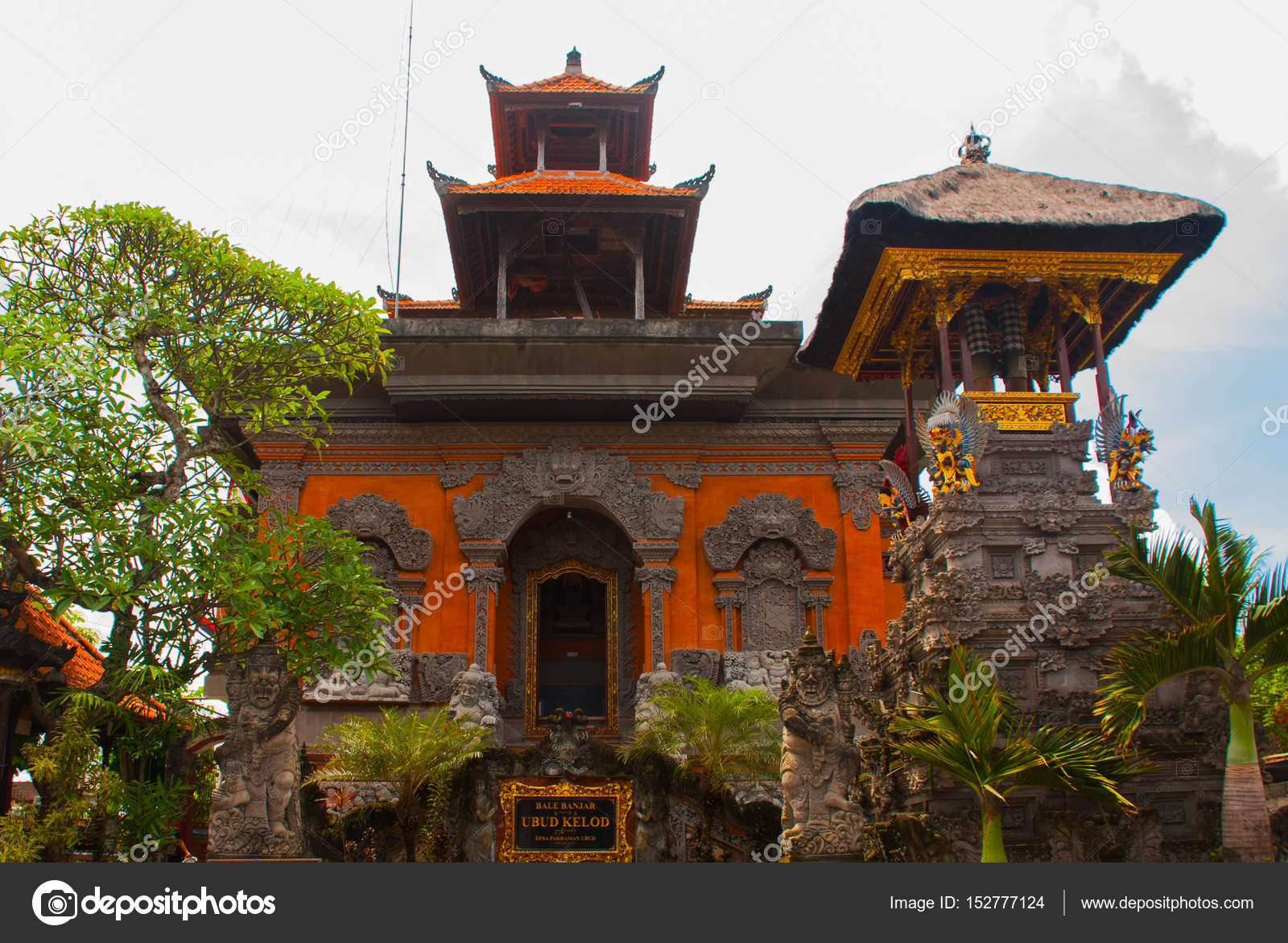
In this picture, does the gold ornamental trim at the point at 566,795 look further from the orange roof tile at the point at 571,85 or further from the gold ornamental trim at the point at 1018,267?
the orange roof tile at the point at 571,85

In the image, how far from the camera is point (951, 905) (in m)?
6.37

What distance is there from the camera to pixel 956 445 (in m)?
12.1

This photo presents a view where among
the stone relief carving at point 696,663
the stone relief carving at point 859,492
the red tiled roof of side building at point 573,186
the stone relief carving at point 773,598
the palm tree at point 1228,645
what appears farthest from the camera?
the red tiled roof of side building at point 573,186

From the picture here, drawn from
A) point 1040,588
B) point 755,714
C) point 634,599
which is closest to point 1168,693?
point 1040,588

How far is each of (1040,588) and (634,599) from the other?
1012 cm

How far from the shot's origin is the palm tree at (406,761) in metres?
11.5

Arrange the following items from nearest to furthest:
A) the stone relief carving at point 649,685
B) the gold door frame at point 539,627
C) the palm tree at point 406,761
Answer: the palm tree at point 406,761 < the stone relief carving at point 649,685 < the gold door frame at point 539,627

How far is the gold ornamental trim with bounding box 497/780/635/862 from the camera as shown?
1171 centimetres

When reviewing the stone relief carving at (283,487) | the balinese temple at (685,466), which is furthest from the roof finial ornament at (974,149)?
the stone relief carving at (283,487)

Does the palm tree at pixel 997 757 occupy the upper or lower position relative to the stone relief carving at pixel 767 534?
lower

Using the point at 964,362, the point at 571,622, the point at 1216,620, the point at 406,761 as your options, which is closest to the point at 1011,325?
the point at 964,362

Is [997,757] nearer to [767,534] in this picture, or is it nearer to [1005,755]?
[1005,755]

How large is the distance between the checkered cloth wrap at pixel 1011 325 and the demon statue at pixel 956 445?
6.58ft

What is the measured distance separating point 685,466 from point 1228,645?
11.6 metres
